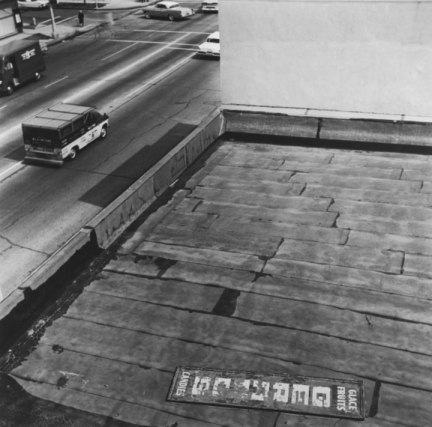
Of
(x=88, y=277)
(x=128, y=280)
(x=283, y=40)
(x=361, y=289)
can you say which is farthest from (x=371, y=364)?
(x=283, y=40)

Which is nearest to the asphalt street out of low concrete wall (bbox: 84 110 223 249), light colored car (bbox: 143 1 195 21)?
light colored car (bbox: 143 1 195 21)

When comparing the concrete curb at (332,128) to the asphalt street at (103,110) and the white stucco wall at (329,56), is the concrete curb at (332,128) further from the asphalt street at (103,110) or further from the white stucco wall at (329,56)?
A: the asphalt street at (103,110)

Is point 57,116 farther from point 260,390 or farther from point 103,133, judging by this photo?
point 260,390

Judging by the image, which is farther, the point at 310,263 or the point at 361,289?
the point at 310,263

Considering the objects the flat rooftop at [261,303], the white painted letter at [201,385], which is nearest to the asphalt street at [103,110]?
the flat rooftop at [261,303]

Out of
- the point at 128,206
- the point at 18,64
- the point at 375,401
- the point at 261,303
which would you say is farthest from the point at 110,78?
the point at 375,401

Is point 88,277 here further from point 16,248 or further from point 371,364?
point 16,248
